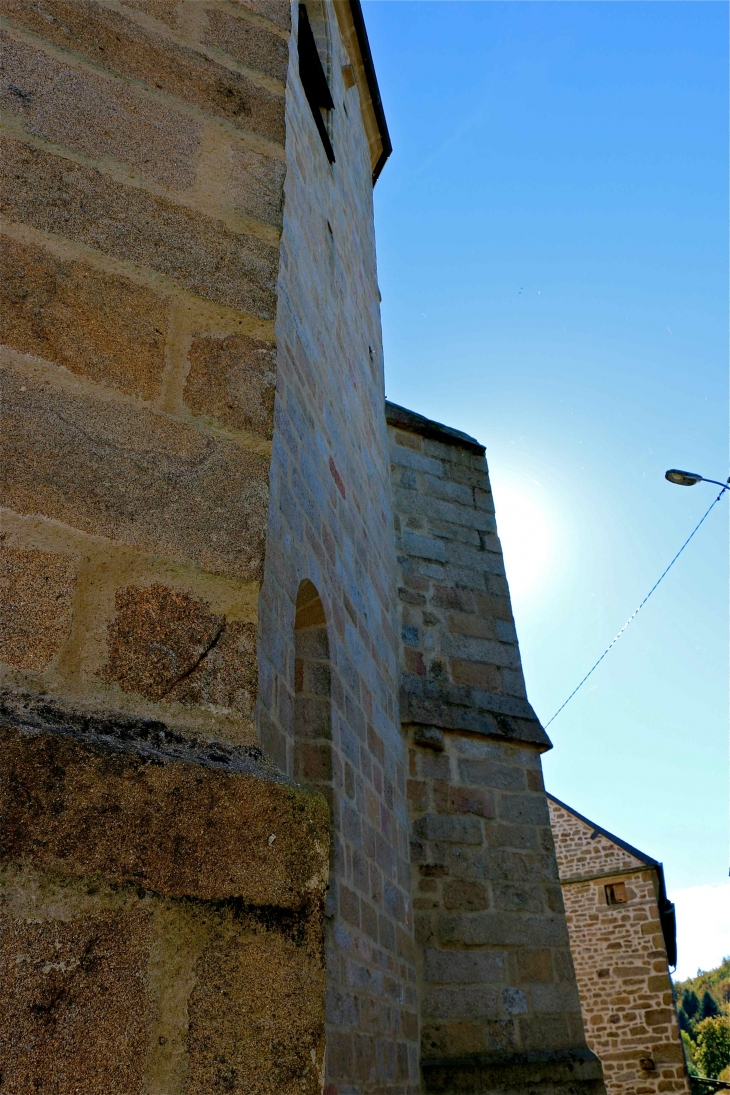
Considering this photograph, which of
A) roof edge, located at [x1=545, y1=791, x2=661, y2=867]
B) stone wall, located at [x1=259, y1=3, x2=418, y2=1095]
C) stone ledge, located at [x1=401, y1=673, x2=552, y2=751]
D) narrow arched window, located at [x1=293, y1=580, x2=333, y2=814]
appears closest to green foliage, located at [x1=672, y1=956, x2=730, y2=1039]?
roof edge, located at [x1=545, y1=791, x2=661, y2=867]

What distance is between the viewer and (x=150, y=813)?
905 mm

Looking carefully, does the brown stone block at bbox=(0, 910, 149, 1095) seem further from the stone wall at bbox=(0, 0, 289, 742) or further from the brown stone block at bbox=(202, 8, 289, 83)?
the brown stone block at bbox=(202, 8, 289, 83)

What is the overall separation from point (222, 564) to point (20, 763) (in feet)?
1.28

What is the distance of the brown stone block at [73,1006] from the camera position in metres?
0.77

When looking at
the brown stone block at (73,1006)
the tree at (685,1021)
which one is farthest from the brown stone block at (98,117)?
the tree at (685,1021)

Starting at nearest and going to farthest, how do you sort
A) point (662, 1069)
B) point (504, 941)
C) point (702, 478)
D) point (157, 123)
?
point (157, 123) → point (504, 941) → point (702, 478) → point (662, 1069)

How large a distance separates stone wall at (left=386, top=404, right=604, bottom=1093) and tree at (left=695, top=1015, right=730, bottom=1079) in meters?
43.1

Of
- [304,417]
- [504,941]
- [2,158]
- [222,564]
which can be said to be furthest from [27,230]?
[504,941]

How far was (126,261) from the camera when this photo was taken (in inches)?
52.0

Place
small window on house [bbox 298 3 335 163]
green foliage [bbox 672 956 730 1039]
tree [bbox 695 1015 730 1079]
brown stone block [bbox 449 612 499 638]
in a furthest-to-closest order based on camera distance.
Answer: green foliage [bbox 672 956 730 1039] < tree [bbox 695 1015 730 1079] < brown stone block [bbox 449 612 499 638] < small window on house [bbox 298 3 335 163]

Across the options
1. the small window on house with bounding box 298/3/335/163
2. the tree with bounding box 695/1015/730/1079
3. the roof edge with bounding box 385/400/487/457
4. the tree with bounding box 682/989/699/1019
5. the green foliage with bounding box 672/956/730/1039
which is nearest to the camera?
the small window on house with bounding box 298/3/335/163

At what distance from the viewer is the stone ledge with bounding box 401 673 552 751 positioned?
17.2 feet

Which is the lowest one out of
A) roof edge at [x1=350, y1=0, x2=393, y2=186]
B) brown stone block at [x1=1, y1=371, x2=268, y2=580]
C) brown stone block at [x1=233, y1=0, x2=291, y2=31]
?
brown stone block at [x1=1, y1=371, x2=268, y2=580]

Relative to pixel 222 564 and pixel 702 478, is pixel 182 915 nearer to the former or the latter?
pixel 222 564
